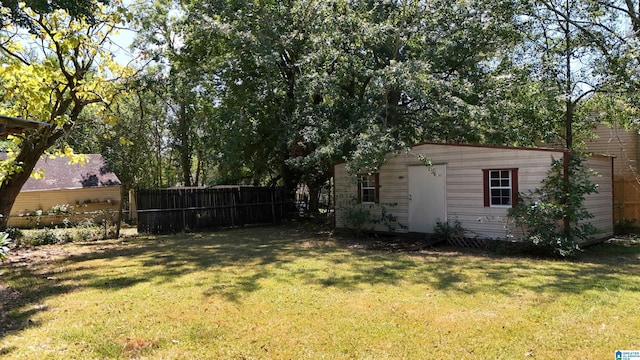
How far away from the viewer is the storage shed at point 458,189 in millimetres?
10883

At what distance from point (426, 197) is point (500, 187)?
2160 mm

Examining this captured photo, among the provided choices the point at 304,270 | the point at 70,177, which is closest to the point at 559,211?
the point at 304,270

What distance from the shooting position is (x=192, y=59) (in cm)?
1759

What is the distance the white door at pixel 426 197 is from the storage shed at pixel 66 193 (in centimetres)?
1553

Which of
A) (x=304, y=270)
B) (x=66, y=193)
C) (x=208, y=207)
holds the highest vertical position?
(x=66, y=193)

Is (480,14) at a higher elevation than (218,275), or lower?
higher

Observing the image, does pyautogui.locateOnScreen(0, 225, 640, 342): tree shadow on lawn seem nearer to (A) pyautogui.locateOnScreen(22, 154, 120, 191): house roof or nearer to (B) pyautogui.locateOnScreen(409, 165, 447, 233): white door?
(B) pyautogui.locateOnScreen(409, 165, 447, 233): white door

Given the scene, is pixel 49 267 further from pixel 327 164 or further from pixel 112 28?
pixel 327 164

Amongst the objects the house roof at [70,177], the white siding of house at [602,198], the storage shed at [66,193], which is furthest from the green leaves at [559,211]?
the house roof at [70,177]

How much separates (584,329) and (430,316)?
1708mm

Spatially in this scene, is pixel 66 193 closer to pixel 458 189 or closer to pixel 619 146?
pixel 458 189

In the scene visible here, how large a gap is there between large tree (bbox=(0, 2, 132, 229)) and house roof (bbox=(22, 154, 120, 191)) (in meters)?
11.0

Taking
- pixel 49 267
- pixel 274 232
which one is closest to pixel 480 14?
pixel 274 232

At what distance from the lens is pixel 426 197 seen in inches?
497
